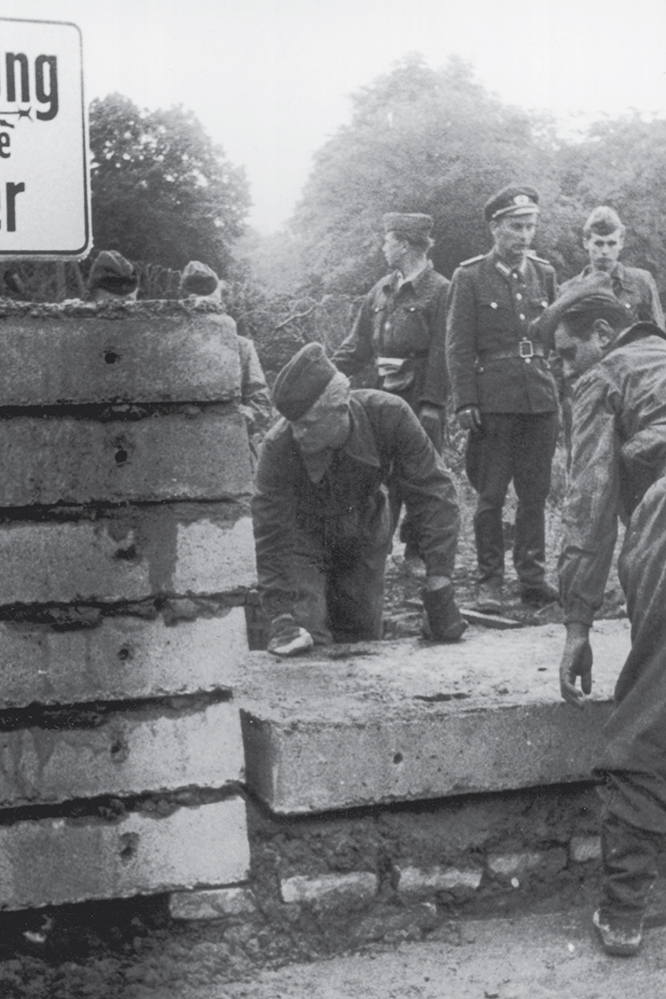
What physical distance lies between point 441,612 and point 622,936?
1562mm

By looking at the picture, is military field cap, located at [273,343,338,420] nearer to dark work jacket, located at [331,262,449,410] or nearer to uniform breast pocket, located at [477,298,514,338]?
uniform breast pocket, located at [477,298,514,338]

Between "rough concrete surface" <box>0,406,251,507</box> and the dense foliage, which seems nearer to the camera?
"rough concrete surface" <box>0,406,251,507</box>

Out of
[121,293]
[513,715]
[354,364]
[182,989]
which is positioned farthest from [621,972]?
[354,364]

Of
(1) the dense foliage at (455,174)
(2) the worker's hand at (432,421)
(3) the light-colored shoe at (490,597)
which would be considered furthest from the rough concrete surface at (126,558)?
(2) the worker's hand at (432,421)

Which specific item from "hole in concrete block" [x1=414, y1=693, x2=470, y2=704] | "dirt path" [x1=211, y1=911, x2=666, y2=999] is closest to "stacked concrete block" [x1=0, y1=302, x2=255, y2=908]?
"dirt path" [x1=211, y1=911, x2=666, y2=999]

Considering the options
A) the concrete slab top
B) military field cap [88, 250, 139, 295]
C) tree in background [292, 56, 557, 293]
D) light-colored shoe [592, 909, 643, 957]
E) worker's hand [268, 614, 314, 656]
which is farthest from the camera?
tree in background [292, 56, 557, 293]

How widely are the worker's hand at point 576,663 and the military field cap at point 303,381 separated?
1501 millimetres

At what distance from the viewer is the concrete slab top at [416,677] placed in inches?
151

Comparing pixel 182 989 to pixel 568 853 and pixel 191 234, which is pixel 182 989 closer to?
pixel 568 853

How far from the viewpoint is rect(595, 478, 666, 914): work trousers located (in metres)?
3.42

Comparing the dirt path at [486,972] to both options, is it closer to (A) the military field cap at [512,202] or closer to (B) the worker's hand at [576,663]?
(B) the worker's hand at [576,663]

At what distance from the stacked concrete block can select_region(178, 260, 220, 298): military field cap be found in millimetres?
1928

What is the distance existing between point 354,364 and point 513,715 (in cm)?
313

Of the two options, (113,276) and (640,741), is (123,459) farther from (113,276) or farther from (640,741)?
(640,741)
